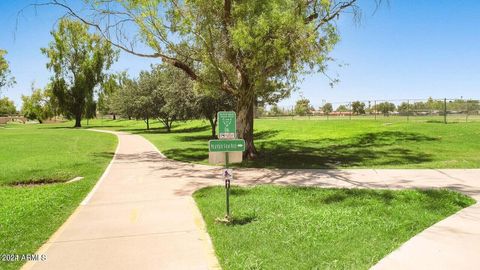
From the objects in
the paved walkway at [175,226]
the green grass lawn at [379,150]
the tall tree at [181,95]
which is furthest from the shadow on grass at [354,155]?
the tall tree at [181,95]

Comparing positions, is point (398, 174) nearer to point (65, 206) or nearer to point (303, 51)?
point (303, 51)

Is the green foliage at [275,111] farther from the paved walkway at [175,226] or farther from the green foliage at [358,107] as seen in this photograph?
the paved walkway at [175,226]

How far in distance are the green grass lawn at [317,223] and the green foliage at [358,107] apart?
116 feet

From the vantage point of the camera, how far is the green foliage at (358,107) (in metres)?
43.7

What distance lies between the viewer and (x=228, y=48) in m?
15.1

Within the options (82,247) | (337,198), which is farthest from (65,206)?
(337,198)

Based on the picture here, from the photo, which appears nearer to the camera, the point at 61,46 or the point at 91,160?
the point at 91,160

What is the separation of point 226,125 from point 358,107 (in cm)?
3971

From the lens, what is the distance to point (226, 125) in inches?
280

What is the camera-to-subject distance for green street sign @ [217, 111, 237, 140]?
7.10 meters

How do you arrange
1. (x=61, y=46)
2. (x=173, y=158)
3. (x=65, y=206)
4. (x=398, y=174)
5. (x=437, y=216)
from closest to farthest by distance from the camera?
(x=437, y=216) < (x=65, y=206) < (x=398, y=174) < (x=173, y=158) < (x=61, y=46)

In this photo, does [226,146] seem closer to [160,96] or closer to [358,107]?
[160,96]

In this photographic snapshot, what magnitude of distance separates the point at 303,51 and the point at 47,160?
11.0m

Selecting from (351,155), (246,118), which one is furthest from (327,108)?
(246,118)
